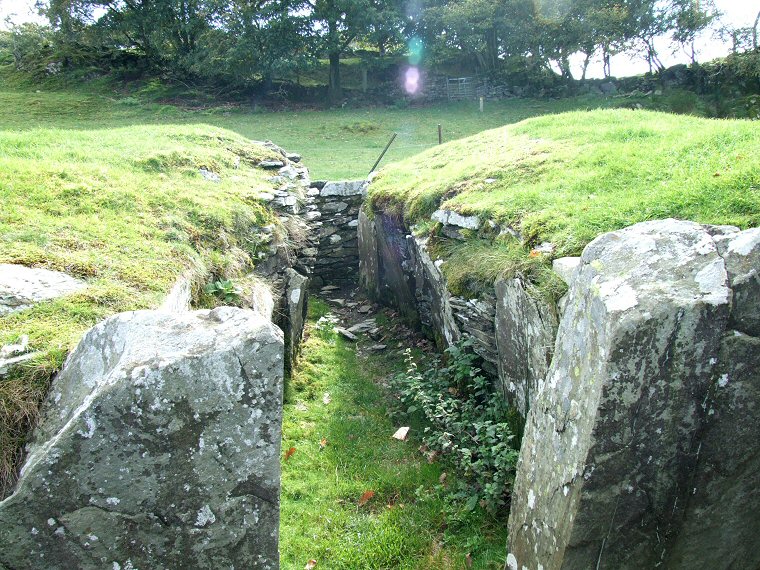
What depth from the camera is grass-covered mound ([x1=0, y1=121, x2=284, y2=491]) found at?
13.5ft

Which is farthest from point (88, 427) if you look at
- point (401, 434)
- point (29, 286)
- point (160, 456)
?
point (401, 434)

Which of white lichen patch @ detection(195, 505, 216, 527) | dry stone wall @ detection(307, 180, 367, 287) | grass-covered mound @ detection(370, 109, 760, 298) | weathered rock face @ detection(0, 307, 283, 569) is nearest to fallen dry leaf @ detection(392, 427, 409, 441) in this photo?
grass-covered mound @ detection(370, 109, 760, 298)

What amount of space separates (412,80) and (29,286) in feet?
113

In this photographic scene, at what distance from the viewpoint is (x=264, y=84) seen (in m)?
34.4

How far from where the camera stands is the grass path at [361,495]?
4906mm

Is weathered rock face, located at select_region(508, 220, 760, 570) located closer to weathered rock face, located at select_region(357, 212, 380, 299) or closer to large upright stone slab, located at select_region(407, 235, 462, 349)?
large upright stone slab, located at select_region(407, 235, 462, 349)

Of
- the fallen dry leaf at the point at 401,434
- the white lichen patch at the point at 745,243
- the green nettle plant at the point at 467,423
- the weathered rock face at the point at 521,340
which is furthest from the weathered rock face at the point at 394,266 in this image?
the white lichen patch at the point at 745,243

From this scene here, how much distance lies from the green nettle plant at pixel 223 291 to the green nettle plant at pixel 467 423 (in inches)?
93.2

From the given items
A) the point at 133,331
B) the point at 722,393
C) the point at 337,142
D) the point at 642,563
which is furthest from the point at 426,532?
the point at 337,142

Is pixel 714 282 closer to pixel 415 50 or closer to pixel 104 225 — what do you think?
pixel 104 225

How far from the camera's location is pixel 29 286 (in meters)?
4.83

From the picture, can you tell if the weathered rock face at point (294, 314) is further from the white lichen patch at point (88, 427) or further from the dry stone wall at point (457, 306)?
the white lichen patch at point (88, 427)

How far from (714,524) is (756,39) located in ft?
109

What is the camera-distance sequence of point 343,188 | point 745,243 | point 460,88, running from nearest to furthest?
point 745,243 → point 343,188 → point 460,88
